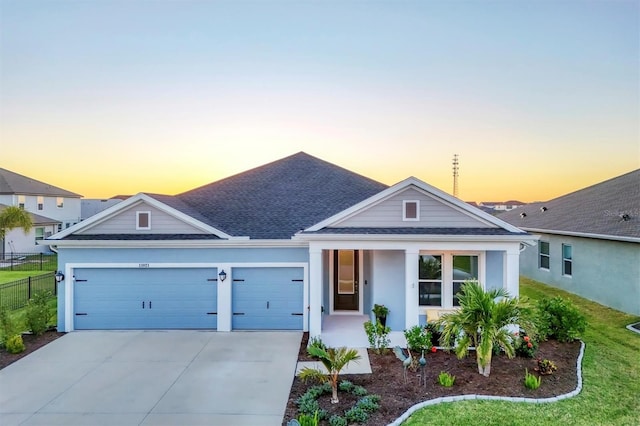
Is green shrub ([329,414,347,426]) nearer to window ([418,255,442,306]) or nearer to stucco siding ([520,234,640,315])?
window ([418,255,442,306])

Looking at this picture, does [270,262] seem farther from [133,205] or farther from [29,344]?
[29,344]

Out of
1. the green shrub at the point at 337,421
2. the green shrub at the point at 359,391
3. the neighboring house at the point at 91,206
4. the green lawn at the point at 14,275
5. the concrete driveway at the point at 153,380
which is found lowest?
the concrete driveway at the point at 153,380

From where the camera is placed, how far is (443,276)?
10.3 metres

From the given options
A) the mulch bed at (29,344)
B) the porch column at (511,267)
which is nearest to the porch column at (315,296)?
the porch column at (511,267)

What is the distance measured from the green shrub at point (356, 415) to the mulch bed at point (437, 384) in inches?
4.5

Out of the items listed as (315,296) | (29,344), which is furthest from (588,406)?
(29,344)

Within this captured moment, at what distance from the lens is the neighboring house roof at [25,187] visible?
1245 inches

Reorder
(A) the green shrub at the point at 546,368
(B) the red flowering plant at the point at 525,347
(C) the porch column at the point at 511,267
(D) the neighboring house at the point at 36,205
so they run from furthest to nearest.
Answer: (D) the neighboring house at the point at 36,205 < (C) the porch column at the point at 511,267 < (B) the red flowering plant at the point at 525,347 < (A) the green shrub at the point at 546,368

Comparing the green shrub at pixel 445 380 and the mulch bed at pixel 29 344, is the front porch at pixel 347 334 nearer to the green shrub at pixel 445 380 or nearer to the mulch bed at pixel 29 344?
the green shrub at pixel 445 380

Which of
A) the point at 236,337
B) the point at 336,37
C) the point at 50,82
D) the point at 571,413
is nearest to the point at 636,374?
the point at 571,413

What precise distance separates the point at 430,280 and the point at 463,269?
108 cm

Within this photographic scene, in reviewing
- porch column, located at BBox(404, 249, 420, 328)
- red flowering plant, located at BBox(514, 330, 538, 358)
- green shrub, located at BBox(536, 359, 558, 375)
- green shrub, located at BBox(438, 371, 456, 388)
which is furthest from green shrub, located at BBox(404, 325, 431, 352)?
green shrub, located at BBox(536, 359, 558, 375)

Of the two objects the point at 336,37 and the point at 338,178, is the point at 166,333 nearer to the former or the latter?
the point at 338,178

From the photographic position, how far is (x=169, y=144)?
55.3 feet
